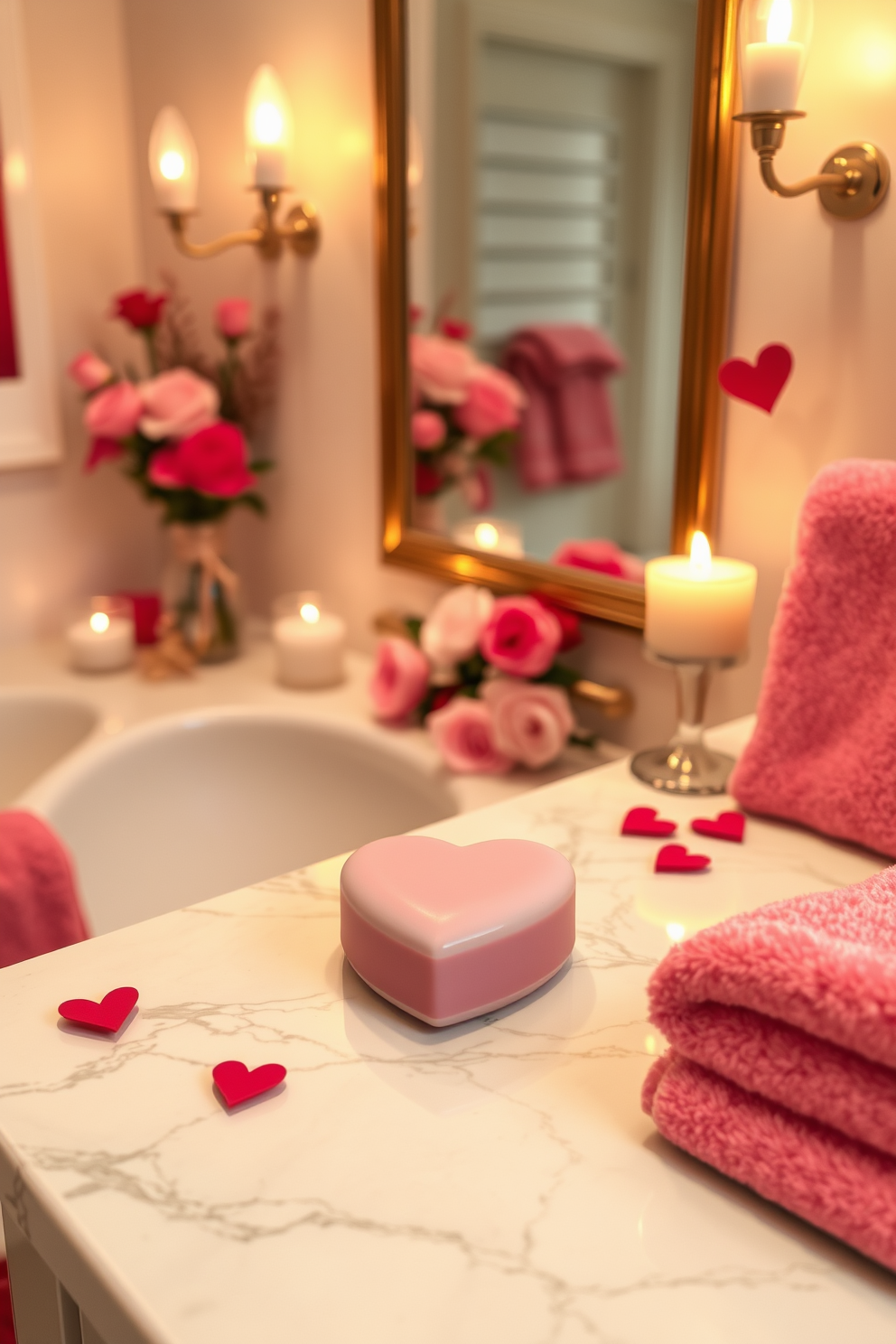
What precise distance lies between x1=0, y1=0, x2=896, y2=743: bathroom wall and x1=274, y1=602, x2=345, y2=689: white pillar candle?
87mm

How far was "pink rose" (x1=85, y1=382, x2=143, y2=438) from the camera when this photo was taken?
1450mm

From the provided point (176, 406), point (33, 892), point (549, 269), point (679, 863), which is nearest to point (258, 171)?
point (176, 406)

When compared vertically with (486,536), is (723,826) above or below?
below

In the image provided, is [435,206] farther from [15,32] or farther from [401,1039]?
[401,1039]

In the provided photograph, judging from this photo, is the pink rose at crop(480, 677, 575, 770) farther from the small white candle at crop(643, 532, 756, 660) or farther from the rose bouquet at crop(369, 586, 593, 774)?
the small white candle at crop(643, 532, 756, 660)

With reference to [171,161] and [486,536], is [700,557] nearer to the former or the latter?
[486,536]

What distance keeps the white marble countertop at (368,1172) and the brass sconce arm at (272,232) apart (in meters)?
0.94

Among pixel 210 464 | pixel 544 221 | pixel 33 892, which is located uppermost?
pixel 544 221

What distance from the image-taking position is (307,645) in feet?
4.63

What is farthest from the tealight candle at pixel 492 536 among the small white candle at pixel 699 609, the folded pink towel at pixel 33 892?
the folded pink towel at pixel 33 892

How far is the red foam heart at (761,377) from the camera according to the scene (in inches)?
35.6

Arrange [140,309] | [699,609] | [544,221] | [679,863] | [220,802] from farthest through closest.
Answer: [140,309]
[220,802]
[544,221]
[699,609]
[679,863]

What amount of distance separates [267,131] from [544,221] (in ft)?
1.27

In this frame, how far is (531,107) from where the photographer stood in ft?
3.64
